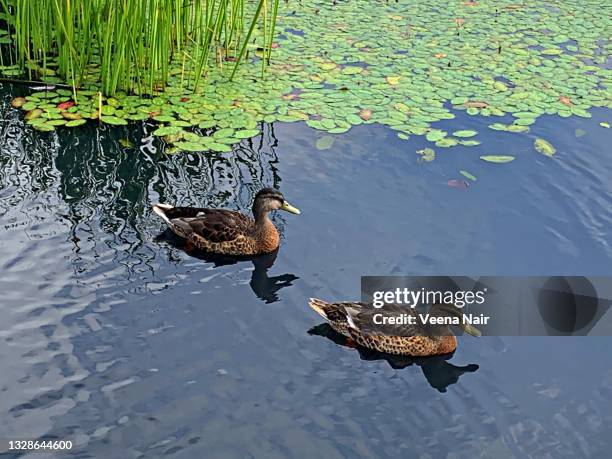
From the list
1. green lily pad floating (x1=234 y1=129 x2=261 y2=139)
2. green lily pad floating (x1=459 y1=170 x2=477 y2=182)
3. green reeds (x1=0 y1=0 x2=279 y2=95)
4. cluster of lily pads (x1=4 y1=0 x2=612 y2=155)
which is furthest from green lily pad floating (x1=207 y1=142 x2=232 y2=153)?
green lily pad floating (x1=459 y1=170 x2=477 y2=182)

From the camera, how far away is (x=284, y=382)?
5609 millimetres

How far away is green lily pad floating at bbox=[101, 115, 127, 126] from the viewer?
8.63m

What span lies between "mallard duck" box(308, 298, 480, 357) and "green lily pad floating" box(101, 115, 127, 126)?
3667mm

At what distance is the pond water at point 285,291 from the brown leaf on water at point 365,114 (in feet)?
0.93

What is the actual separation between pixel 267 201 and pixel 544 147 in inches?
123

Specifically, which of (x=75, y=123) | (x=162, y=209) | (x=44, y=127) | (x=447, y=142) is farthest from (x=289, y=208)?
(x=44, y=127)

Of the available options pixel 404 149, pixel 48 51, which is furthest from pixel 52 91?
pixel 404 149

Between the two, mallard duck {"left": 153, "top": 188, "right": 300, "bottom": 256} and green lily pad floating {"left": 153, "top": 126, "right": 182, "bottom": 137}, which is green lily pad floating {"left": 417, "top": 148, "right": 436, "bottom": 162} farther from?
green lily pad floating {"left": 153, "top": 126, "right": 182, "bottom": 137}

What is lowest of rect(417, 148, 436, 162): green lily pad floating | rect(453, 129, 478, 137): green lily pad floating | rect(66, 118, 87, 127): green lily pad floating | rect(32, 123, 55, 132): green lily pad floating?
rect(32, 123, 55, 132): green lily pad floating

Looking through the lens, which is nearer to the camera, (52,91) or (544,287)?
(544,287)

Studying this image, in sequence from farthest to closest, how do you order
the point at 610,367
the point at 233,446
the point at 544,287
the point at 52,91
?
1. the point at 52,91
2. the point at 544,287
3. the point at 610,367
4. the point at 233,446

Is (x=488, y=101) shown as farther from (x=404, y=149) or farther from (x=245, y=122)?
(x=245, y=122)

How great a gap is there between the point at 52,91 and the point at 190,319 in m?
4.22

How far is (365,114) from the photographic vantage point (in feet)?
29.6
